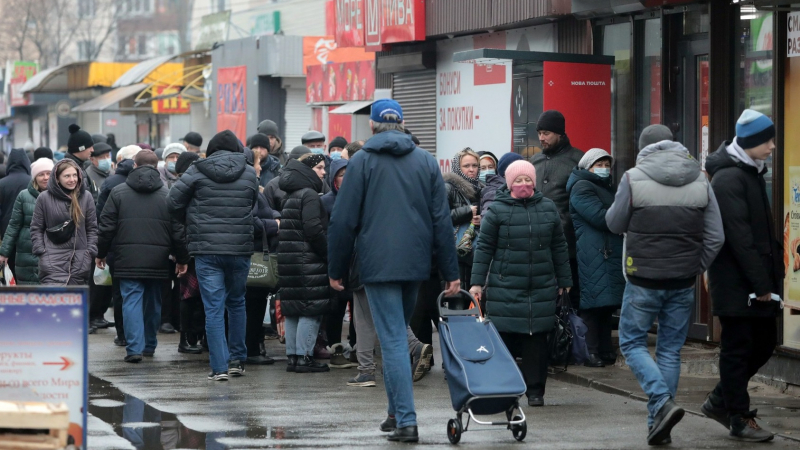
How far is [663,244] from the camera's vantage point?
766 centimetres

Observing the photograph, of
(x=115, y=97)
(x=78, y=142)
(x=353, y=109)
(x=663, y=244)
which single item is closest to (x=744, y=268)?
(x=663, y=244)

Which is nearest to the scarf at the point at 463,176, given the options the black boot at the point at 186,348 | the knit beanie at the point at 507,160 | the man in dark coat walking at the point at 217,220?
the knit beanie at the point at 507,160

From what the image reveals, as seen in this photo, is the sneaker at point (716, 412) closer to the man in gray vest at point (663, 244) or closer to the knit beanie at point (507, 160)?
the man in gray vest at point (663, 244)

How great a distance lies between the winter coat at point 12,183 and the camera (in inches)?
558

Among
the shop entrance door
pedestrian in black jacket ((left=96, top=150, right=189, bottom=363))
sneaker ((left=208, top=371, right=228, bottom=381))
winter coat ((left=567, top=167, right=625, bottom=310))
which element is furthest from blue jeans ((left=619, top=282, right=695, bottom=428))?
pedestrian in black jacket ((left=96, top=150, right=189, bottom=363))

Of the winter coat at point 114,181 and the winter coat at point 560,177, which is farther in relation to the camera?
the winter coat at point 114,181

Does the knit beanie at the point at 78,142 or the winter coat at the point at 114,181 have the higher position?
the knit beanie at the point at 78,142

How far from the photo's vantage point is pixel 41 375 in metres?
5.93

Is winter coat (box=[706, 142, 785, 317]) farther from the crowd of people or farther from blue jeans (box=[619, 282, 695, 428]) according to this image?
blue jeans (box=[619, 282, 695, 428])

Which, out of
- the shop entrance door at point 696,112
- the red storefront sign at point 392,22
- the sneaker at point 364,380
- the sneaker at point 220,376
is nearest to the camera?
the sneaker at point 364,380

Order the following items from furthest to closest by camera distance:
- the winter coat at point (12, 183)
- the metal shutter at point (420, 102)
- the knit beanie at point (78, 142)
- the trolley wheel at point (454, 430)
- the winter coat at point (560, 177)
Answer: the metal shutter at point (420, 102) < the knit beanie at point (78, 142) < the winter coat at point (12, 183) < the winter coat at point (560, 177) < the trolley wheel at point (454, 430)

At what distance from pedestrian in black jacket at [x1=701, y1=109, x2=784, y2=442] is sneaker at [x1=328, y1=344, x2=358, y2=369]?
4.25 meters

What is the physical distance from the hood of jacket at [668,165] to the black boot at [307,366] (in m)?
4.15

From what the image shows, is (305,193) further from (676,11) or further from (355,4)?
(355,4)
